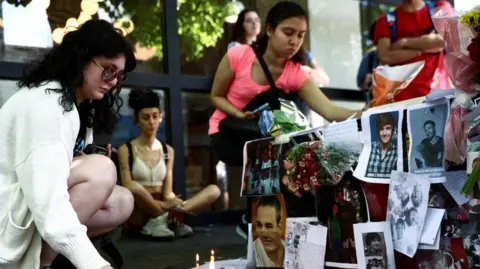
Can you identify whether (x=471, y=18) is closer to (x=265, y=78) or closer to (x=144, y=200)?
(x=265, y=78)

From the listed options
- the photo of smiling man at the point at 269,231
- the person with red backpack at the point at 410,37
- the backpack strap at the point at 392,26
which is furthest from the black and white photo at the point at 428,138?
Result: the backpack strap at the point at 392,26

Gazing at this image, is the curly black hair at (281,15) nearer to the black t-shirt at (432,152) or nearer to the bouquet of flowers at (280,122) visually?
the bouquet of flowers at (280,122)

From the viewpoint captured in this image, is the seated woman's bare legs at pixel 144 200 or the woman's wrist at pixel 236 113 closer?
the woman's wrist at pixel 236 113

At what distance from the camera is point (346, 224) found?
2033mm

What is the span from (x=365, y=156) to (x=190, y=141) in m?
2.94

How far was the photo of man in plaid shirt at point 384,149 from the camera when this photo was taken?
190cm

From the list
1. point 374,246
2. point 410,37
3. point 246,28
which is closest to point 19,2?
point 246,28

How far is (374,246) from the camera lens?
6.25 feet

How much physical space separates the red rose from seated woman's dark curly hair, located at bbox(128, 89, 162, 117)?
294cm

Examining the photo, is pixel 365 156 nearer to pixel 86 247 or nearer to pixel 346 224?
pixel 346 224

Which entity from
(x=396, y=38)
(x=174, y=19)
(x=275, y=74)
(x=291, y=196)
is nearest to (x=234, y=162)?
(x=275, y=74)

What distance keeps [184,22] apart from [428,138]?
10.7 feet

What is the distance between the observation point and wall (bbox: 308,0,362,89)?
218 inches

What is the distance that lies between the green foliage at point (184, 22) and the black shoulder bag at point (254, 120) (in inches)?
71.7
